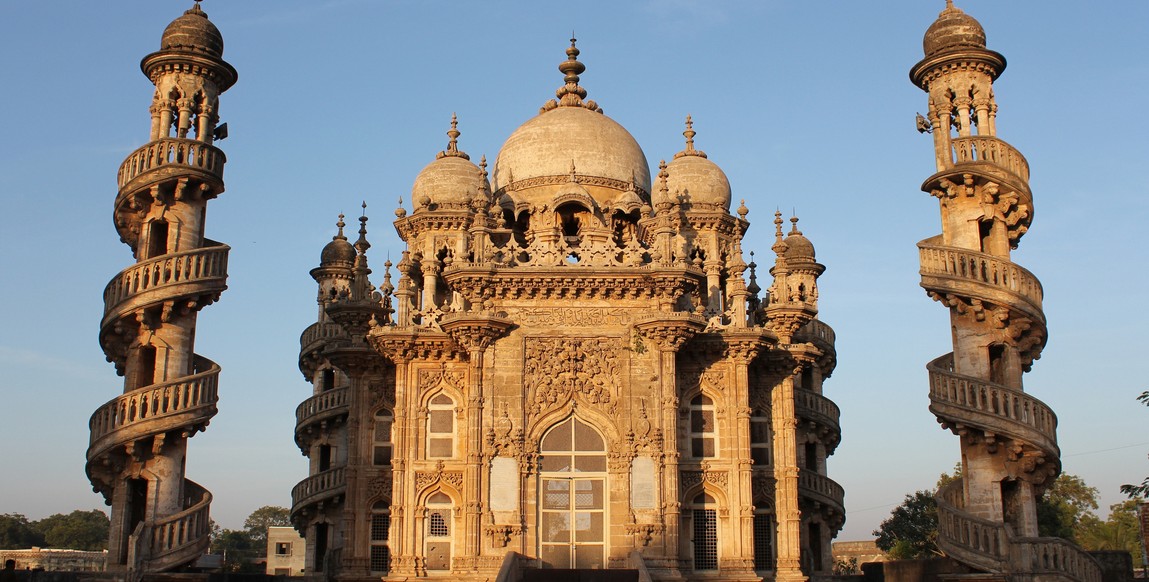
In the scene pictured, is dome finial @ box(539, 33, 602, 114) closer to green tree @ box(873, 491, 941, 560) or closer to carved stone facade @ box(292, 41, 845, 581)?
carved stone facade @ box(292, 41, 845, 581)

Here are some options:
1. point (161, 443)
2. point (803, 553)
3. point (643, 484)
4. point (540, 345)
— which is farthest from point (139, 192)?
point (803, 553)

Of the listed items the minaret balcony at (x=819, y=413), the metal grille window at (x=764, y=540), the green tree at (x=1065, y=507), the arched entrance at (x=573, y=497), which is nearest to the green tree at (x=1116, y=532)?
the green tree at (x=1065, y=507)

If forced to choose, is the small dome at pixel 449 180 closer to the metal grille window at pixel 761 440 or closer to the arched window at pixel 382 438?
the arched window at pixel 382 438

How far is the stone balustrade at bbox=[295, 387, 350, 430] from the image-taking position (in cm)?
3819

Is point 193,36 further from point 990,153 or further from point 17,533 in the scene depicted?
point 17,533

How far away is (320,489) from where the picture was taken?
36781 mm

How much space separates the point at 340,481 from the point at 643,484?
1173 centimetres

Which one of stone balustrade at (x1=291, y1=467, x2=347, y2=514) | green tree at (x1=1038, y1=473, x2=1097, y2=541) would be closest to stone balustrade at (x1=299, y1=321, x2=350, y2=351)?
stone balustrade at (x1=291, y1=467, x2=347, y2=514)

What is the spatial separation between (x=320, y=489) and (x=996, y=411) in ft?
66.9

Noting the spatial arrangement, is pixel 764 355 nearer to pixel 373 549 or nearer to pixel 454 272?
pixel 454 272

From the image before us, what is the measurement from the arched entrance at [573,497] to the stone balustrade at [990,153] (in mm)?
10806

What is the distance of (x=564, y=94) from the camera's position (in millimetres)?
39938

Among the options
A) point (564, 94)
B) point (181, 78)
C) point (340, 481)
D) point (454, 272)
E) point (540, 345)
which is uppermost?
point (564, 94)

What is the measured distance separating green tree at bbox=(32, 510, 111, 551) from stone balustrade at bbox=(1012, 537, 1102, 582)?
82419 mm
